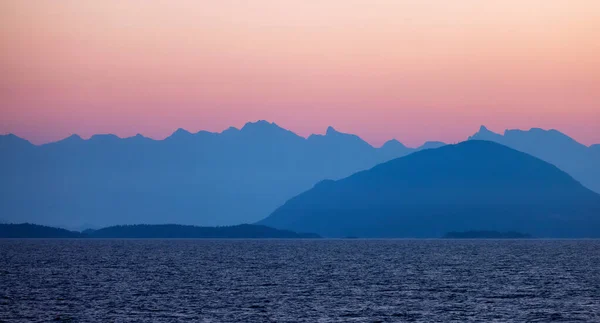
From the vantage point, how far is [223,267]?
16125cm

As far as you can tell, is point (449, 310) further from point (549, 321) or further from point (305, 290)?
point (305, 290)

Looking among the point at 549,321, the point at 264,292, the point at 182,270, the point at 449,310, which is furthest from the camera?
the point at 182,270

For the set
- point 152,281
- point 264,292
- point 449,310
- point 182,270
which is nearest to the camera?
point 449,310

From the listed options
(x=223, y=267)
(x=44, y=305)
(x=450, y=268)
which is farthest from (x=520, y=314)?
(x=223, y=267)

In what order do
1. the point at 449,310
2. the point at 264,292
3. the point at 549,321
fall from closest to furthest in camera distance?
the point at 549,321
the point at 449,310
the point at 264,292

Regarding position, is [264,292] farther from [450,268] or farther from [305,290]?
[450,268]

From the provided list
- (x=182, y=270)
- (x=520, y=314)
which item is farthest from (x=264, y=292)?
(x=182, y=270)

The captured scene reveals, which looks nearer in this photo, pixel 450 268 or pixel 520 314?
pixel 520 314

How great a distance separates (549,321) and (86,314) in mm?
44204

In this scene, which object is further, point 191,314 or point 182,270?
point 182,270

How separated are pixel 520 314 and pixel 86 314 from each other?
4249cm

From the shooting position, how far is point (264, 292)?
106438mm

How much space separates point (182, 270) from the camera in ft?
499

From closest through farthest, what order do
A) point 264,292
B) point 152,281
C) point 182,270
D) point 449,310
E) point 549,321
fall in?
point 549,321
point 449,310
point 264,292
point 152,281
point 182,270
